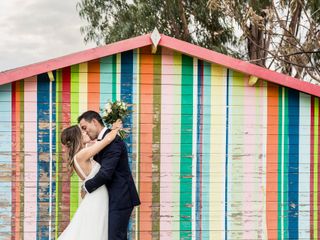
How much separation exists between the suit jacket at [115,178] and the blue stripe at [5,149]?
1460mm

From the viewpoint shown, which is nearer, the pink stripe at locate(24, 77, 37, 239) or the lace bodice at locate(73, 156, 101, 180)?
the lace bodice at locate(73, 156, 101, 180)

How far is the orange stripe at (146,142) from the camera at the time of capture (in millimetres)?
5938

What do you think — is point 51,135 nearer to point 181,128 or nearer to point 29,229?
point 29,229

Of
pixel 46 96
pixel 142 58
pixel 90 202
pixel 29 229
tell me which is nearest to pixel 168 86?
pixel 142 58

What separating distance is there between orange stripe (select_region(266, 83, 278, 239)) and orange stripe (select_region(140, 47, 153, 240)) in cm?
136

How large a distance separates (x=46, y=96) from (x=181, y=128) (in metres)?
1.52

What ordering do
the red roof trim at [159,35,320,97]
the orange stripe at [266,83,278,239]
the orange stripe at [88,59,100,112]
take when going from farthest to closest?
the orange stripe at [266,83,278,239]
the orange stripe at [88,59,100,112]
the red roof trim at [159,35,320,97]

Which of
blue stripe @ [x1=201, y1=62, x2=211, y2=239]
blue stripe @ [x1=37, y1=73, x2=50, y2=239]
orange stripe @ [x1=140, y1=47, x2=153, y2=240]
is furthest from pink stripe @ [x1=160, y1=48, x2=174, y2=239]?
blue stripe @ [x1=37, y1=73, x2=50, y2=239]

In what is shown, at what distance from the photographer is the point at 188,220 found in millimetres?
6012

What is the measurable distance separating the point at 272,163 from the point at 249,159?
0.27 meters

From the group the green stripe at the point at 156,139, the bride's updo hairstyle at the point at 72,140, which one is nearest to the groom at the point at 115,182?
the bride's updo hairstyle at the point at 72,140

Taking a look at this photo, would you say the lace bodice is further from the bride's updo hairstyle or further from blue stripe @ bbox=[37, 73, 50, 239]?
blue stripe @ bbox=[37, 73, 50, 239]

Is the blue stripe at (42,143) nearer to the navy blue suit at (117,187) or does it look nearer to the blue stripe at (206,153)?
the navy blue suit at (117,187)

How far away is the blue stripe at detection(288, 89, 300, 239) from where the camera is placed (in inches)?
241
